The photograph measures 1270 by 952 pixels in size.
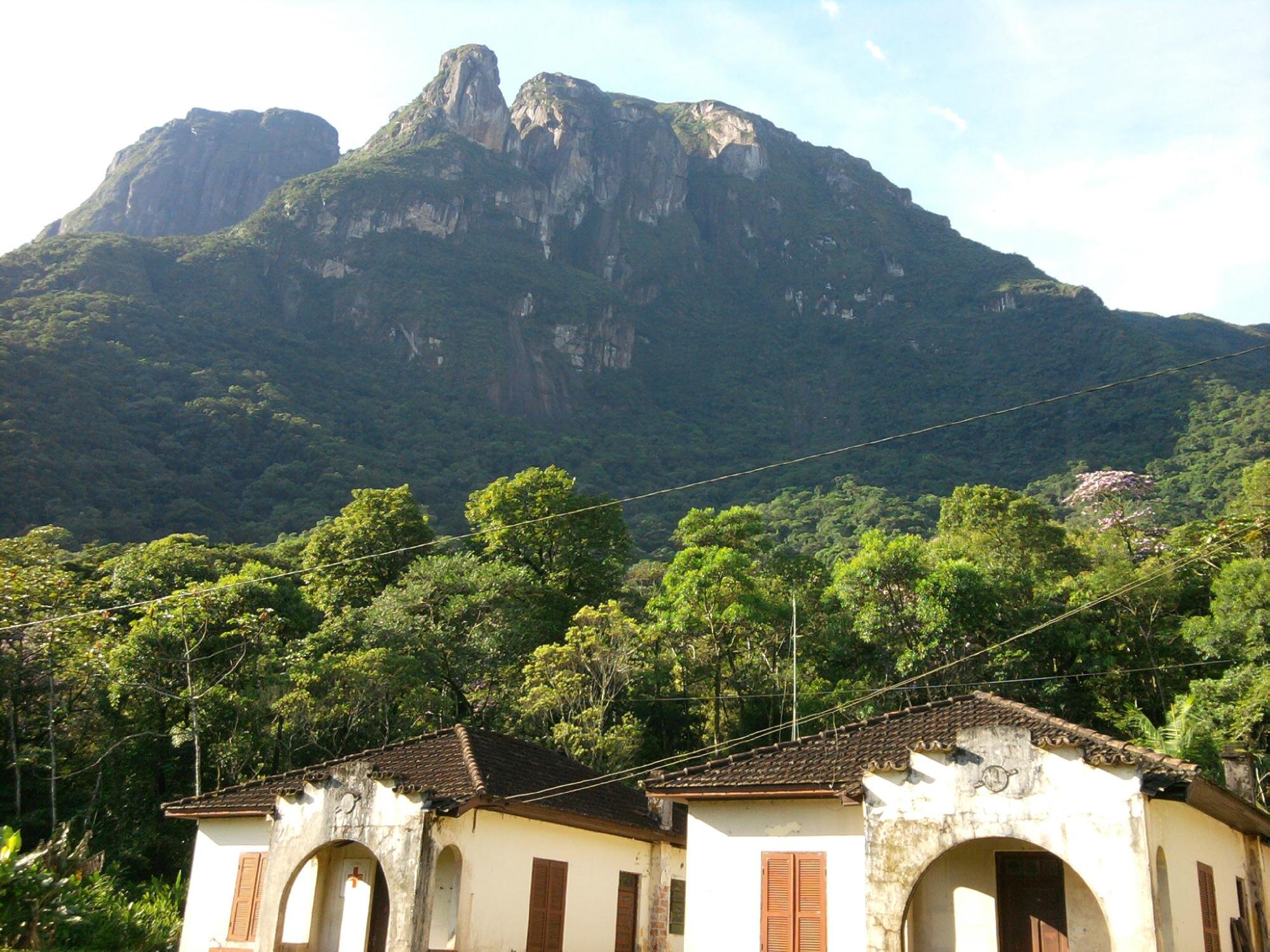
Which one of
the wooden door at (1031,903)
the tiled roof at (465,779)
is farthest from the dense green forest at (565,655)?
the wooden door at (1031,903)

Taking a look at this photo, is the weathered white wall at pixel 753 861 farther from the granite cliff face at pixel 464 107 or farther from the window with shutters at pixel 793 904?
the granite cliff face at pixel 464 107

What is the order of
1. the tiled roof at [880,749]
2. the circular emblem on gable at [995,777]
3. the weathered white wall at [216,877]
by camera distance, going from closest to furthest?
the tiled roof at [880,749] → the circular emblem on gable at [995,777] → the weathered white wall at [216,877]

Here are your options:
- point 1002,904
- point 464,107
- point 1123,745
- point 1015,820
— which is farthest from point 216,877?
point 464,107

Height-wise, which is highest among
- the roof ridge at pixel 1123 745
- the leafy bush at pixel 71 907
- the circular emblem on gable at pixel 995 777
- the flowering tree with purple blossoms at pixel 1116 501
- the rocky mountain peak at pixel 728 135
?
the rocky mountain peak at pixel 728 135

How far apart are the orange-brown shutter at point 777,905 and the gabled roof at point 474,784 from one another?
4.45 m

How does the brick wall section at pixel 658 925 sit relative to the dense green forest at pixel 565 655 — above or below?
below

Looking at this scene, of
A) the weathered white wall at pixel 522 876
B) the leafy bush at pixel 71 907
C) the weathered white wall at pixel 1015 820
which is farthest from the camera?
the leafy bush at pixel 71 907

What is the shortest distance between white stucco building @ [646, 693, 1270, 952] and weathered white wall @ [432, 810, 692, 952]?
10.3 feet

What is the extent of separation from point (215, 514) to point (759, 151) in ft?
416

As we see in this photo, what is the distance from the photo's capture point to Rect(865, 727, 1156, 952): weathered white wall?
523 inches

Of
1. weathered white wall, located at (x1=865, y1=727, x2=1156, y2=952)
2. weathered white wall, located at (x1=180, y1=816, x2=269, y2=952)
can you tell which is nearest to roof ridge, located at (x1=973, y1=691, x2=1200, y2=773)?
weathered white wall, located at (x1=865, y1=727, x2=1156, y2=952)

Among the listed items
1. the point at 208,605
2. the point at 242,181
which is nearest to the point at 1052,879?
the point at 208,605

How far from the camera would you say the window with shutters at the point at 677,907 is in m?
22.0

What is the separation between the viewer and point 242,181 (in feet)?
612
